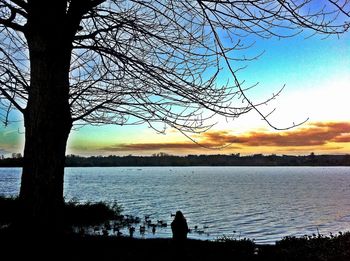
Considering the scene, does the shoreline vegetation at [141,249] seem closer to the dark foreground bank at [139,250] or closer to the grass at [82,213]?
the dark foreground bank at [139,250]

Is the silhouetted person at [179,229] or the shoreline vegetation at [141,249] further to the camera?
the silhouetted person at [179,229]

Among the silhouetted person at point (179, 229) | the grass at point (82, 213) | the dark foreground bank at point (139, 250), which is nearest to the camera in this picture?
the dark foreground bank at point (139, 250)

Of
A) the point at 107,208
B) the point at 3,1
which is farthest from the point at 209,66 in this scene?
the point at 107,208

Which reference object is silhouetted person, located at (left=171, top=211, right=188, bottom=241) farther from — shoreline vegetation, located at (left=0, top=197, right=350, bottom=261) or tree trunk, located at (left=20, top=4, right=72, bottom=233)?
tree trunk, located at (left=20, top=4, right=72, bottom=233)

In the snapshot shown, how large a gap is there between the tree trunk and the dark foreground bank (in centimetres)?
30

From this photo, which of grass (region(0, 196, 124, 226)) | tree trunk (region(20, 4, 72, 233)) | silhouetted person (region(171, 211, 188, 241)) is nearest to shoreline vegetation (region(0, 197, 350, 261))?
silhouetted person (region(171, 211, 188, 241))

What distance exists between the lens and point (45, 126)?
621 centimetres

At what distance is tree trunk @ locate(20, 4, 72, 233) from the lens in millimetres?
6090

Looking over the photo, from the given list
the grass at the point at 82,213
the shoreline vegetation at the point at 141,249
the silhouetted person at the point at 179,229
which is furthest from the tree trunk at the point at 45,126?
the grass at the point at 82,213

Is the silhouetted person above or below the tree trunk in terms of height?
below

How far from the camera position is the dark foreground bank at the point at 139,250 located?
5996mm

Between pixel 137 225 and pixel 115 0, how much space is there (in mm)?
24379

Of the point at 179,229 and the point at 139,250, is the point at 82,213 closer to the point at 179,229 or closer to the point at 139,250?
the point at 139,250

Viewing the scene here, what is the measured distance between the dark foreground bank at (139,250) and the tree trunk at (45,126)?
0.30m
